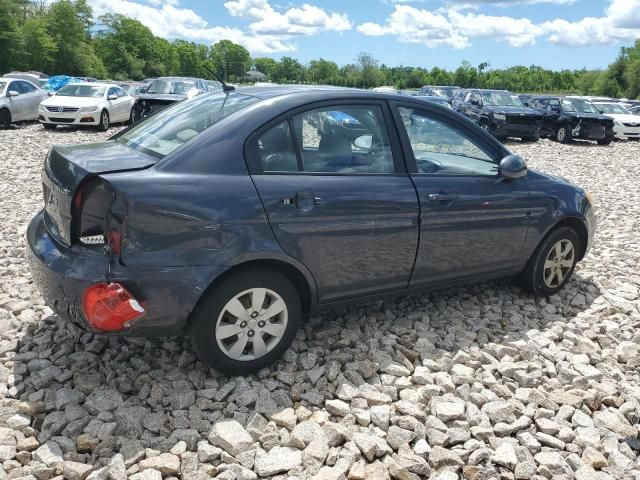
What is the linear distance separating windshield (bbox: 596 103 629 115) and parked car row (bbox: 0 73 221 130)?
1481cm

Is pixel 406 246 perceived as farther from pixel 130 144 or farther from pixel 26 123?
pixel 26 123

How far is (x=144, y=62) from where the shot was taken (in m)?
87.9

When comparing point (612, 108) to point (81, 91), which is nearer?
point (81, 91)

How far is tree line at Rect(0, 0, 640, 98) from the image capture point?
56594 mm

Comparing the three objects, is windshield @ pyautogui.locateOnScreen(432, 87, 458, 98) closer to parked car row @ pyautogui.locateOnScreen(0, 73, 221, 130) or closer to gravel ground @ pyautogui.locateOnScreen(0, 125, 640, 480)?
parked car row @ pyautogui.locateOnScreen(0, 73, 221, 130)

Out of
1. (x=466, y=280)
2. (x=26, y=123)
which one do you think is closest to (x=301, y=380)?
(x=466, y=280)

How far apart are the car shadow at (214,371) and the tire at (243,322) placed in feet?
0.41

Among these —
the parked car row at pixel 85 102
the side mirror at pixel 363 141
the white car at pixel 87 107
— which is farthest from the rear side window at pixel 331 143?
the white car at pixel 87 107

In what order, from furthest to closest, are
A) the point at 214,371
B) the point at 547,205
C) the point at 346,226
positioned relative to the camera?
the point at 547,205, the point at 346,226, the point at 214,371

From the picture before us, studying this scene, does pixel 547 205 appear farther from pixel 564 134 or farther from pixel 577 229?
pixel 564 134

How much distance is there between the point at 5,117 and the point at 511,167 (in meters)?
15.6

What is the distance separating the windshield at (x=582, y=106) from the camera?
66.7ft

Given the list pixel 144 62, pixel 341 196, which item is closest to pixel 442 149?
pixel 341 196

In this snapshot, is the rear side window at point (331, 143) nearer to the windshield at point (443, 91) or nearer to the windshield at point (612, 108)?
the windshield at point (612, 108)
